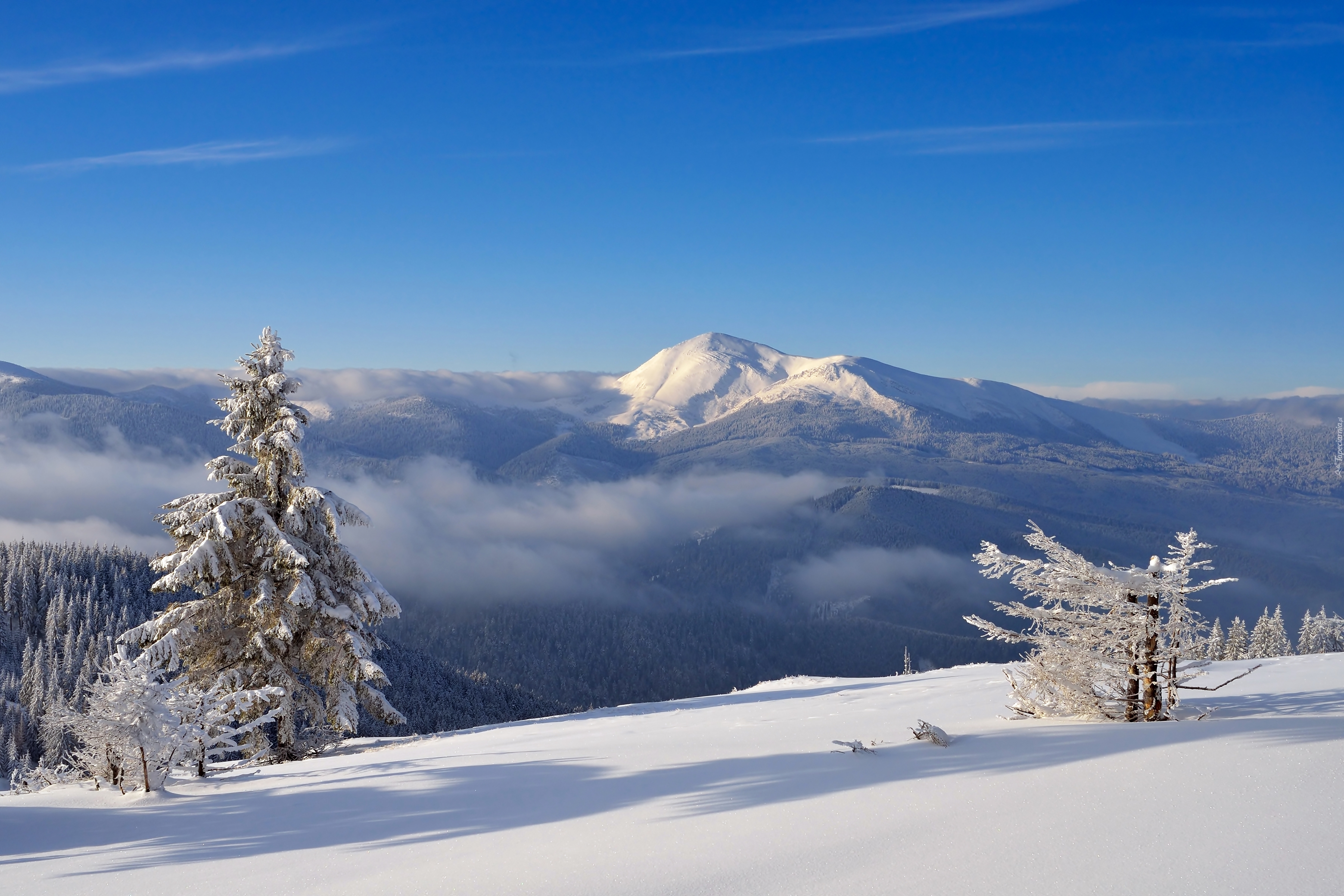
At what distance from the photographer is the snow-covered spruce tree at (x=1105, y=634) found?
29.4ft

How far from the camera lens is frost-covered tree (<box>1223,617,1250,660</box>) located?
5088cm

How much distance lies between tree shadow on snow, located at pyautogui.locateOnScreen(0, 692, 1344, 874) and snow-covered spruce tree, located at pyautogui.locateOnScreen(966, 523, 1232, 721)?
835 millimetres

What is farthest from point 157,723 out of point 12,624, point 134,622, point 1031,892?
point 12,624

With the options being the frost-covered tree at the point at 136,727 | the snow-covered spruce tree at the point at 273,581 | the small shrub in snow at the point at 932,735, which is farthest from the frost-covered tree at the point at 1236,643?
the frost-covered tree at the point at 136,727

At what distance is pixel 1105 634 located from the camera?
927cm

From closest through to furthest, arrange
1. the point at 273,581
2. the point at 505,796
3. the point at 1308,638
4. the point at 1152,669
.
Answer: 1. the point at 505,796
2. the point at 1152,669
3. the point at 273,581
4. the point at 1308,638

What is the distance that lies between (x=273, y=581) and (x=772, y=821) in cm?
1332

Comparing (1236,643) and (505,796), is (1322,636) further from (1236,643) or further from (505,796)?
(505,796)

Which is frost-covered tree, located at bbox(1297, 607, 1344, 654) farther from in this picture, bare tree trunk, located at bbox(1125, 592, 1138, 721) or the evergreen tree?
bare tree trunk, located at bbox(1125, 592, 1138, 721)

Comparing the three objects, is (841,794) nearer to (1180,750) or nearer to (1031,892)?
(1031,892)

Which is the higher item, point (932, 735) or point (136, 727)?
point (136, 727)

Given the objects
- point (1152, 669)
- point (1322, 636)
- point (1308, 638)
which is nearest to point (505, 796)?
point (1152, 669)

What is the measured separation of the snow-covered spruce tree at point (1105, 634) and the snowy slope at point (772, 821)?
69 centimetres

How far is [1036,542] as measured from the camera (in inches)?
389
